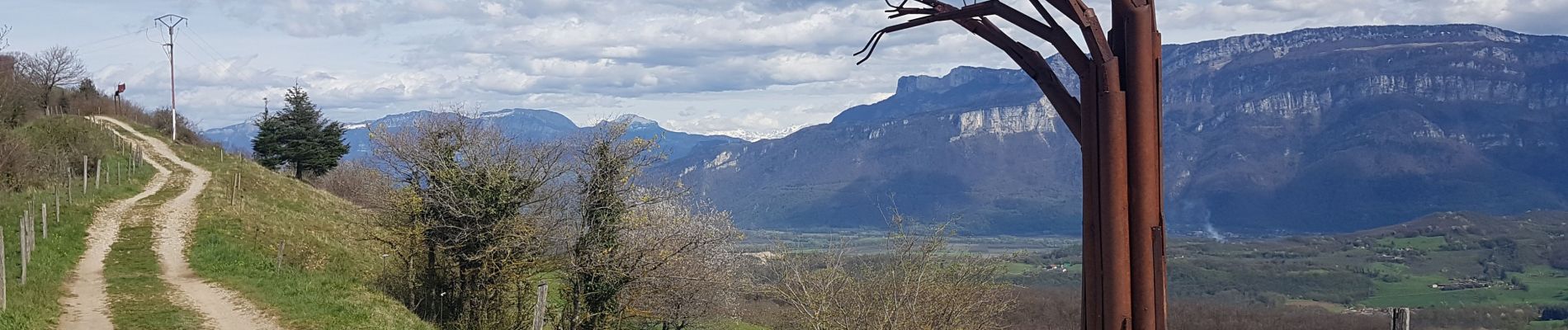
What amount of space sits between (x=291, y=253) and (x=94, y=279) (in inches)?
280

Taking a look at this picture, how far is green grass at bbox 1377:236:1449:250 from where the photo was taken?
170625mm

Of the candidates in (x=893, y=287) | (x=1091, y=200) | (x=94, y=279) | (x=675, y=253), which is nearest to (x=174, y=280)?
(x=94, y=279)

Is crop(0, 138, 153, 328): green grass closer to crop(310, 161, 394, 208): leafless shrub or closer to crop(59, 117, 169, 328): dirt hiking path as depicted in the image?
crop(59, 117, 169, 328): dirt hiking path

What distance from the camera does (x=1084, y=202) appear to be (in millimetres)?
2619

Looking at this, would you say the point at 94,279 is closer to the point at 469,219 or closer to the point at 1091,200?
the point at 469,219

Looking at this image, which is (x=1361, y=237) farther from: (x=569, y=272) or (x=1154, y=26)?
(x=1154, y=26)

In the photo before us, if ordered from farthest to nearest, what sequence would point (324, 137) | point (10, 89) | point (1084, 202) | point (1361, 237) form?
1. point (1361, 237)
2. point (324, 137)
3. point (10, 89)
4. point (1084, 202)

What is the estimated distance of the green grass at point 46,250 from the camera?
16.8 m

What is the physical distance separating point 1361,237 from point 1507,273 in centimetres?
5465

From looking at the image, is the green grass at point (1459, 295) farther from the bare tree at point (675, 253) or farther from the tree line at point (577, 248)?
the tree line at point (577, 248)

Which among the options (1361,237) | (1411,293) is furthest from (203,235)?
(1361,237)

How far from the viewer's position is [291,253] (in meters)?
28.5

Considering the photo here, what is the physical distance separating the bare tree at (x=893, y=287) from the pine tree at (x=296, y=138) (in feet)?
134

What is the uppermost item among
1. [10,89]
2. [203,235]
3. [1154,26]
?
[10,89]
